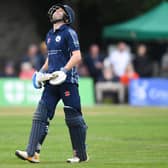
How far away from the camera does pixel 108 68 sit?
30859 millimetres

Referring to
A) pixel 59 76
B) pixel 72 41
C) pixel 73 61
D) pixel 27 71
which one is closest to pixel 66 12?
pixel 72 41

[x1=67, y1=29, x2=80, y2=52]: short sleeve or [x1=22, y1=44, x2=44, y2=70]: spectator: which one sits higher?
[x1=22, y1=44, x2=44, y2=70]: spectator

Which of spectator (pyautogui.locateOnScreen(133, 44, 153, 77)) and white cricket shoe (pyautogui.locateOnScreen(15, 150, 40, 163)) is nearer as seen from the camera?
white cricket shoe (pyautogui.locateOnScreen(15, 150, 40, 163))

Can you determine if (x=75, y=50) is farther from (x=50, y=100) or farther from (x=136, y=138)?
(x=136, y=138)

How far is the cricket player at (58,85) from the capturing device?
12.5m

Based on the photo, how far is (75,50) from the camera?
12.4 metres

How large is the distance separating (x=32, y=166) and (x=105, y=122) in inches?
394

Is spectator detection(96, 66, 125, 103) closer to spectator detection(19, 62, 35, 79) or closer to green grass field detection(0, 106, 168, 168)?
spectator detection(19, 62, 35, 79)

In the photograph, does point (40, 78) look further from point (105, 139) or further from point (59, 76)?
point (105, 139)

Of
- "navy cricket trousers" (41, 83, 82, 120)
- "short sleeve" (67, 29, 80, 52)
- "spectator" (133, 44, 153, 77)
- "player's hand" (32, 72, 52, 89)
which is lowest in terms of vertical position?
"navy cricket trousers" (41, 83, 82, 120)

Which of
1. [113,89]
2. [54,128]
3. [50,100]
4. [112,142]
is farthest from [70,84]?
[113,89]

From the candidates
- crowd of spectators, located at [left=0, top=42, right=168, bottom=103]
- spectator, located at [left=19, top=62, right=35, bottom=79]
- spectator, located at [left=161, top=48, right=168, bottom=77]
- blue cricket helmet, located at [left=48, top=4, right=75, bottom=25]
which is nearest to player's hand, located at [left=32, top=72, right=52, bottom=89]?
blue cricket helmet, located at [left=48, top=4, right=75, bottom=25]

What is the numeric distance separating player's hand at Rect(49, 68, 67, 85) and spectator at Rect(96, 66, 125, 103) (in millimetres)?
18372

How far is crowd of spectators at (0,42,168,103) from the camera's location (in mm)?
30938
